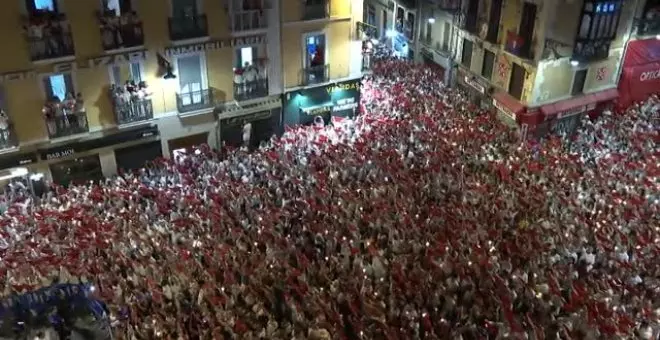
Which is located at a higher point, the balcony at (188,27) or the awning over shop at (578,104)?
the balcony at (188,27)

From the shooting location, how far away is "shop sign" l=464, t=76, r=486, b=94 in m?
25.6

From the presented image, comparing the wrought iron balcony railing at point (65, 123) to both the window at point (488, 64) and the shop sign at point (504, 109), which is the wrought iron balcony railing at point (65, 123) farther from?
the window at point (488, 64)

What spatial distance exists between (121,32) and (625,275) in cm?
1577

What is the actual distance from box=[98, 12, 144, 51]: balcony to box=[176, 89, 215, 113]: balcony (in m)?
2.37

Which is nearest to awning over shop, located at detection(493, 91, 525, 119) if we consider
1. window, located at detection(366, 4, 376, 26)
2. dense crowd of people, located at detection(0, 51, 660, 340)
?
dense crowd of people, located at detection(0, 51, 660, 340)

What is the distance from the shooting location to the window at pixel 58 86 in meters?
17.6

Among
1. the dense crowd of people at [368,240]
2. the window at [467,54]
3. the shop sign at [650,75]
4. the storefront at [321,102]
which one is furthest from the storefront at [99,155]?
the shop sign at [650,75]

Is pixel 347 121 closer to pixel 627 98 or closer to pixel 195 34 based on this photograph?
pixel 195 34

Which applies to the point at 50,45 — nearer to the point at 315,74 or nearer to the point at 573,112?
the point at 315,74

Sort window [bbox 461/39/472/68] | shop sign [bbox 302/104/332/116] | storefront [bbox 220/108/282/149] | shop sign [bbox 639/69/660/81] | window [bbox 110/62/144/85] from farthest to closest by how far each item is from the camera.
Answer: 1. window [bbox 461/39/472/68]
2. shop sign [bbox 639/69/660/81]
3. shop sign [bbox 302/104/332/116]
4. storefront [bbox 220/108/282/149]
5. window [bbox 110/62/144/85]

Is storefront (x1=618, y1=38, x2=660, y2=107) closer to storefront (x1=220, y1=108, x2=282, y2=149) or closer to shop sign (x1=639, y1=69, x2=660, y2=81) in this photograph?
shop sign (x1=639, y1=69, x2=660, y2=81)

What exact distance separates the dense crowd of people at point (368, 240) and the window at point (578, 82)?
341cm

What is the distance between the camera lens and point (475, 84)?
85.5 ft

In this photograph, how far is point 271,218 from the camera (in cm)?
1558
